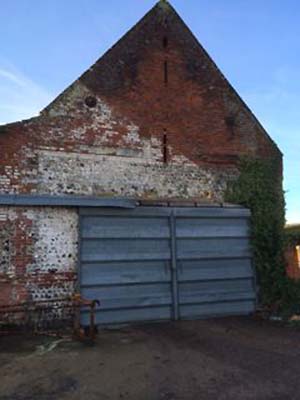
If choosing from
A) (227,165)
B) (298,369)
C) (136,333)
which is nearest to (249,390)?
(298,369)

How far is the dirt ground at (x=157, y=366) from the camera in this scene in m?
5.44

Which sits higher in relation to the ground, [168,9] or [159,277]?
[168,9]

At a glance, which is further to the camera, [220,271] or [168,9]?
[168,9]

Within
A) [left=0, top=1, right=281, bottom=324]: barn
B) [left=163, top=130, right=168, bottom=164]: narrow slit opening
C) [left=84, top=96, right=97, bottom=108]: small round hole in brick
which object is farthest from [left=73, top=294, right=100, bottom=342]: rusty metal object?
[left=84, top=96, right=97, bottom=108]: small round hole in brick

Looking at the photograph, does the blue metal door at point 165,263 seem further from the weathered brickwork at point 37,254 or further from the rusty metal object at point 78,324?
the rusty metal object at point 78,324

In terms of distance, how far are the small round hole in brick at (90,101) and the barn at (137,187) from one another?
24 mm

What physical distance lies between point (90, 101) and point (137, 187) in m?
2.31

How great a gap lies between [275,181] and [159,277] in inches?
169

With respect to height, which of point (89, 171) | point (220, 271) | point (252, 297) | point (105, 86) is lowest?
point (252, 297)

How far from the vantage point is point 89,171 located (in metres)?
10.1

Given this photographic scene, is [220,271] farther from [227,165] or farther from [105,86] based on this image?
[105,86]

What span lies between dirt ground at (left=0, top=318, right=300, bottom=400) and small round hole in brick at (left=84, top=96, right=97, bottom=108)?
516cm

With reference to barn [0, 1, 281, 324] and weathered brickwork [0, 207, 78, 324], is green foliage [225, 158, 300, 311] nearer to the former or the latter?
barn [0, 1, 281, 324]

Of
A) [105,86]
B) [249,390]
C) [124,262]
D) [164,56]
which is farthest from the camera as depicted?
[164,56]
